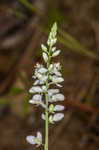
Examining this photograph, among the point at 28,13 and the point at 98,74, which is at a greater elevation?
the point at 28,13

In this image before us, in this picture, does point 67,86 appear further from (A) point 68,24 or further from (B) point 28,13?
(B) point 28,13

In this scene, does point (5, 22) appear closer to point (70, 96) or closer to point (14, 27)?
point (14, 27)

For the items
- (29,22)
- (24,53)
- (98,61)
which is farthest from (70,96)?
(29,22)

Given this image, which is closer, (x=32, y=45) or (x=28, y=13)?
(x=32, y=45)

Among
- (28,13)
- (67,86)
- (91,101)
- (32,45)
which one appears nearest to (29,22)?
(28,13)

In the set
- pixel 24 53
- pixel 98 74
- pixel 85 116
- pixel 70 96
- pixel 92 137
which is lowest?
pixel 92 137

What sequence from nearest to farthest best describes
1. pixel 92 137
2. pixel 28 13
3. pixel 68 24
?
pixel 92 137 → pixel 68 24 → pixel 28 13

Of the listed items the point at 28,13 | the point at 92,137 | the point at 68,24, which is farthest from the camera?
the point at 28,13
